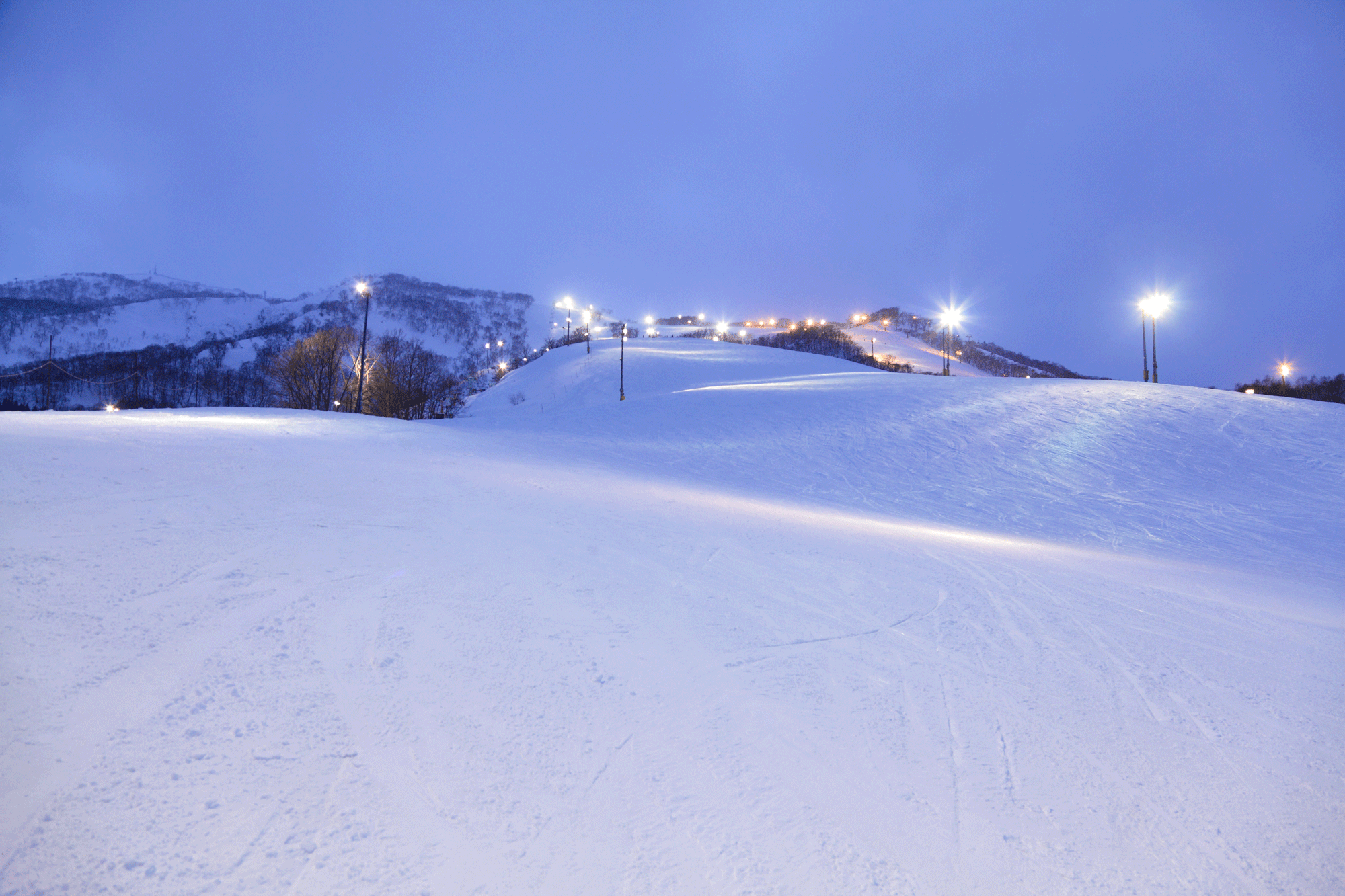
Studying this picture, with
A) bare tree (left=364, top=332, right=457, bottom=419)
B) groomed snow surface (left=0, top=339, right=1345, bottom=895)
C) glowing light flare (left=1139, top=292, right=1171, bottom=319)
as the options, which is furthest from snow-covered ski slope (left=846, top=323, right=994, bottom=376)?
groomed snow surface (left=0, top=339, right=1345, bottom=895)

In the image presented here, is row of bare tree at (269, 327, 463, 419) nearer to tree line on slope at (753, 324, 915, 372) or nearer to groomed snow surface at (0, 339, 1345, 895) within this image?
groomed snow surface at (0, 339, 1345, 895)

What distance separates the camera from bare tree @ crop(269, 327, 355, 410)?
41.8 m

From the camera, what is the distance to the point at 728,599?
5633 mm

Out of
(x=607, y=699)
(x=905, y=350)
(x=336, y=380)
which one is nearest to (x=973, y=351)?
(x=905, y=350)

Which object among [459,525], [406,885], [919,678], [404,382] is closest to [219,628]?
[406,885]

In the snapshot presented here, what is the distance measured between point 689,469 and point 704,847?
13.0 metres

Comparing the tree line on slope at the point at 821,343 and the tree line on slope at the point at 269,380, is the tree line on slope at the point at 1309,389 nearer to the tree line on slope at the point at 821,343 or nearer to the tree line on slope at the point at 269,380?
the tree line on slope at the point at 821,343

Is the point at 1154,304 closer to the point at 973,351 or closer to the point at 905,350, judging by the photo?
the point at 905,350

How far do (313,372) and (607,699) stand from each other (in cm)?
4723

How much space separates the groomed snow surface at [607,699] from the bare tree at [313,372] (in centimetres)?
3785

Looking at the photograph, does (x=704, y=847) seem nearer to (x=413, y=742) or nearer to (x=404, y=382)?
(x=413, y=742)

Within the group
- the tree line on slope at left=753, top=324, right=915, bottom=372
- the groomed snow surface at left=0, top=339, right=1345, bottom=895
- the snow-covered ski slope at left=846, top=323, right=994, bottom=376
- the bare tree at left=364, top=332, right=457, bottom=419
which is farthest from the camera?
the snow-covered ski slope at left=846, top=323, right=994, bottom=376

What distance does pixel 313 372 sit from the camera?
42156 millimetres

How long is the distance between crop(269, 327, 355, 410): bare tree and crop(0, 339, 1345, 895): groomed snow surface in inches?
1490
